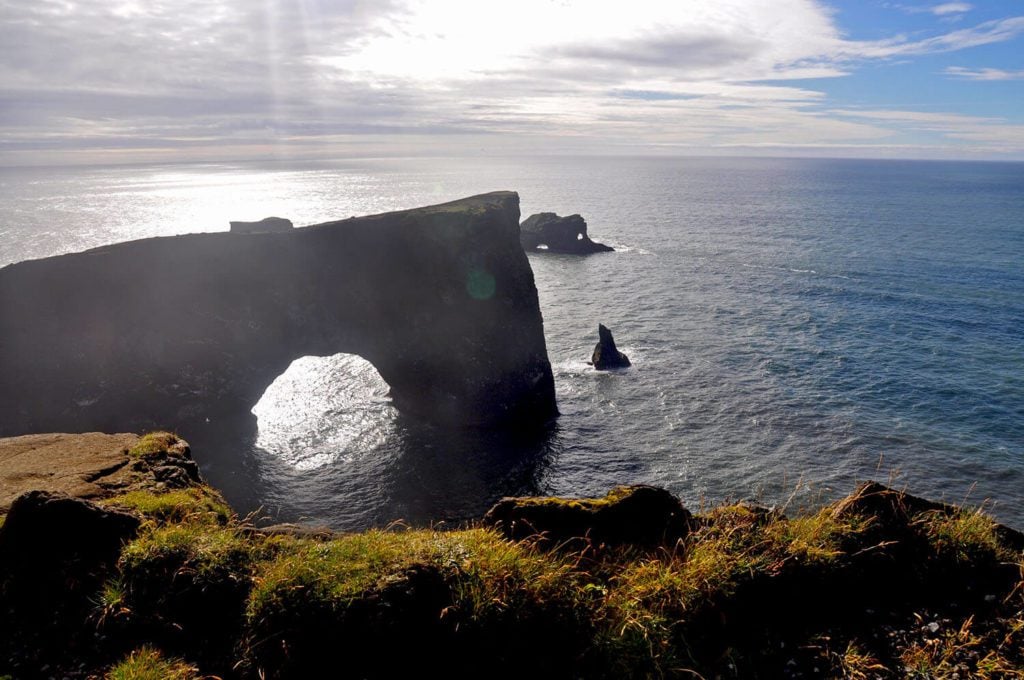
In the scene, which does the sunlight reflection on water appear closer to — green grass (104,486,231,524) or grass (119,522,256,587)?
green grass (104,486,231,524)

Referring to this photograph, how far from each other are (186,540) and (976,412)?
188 ft

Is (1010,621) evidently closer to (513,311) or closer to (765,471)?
(765,471)

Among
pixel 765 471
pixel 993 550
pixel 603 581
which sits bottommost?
pixel 765 471

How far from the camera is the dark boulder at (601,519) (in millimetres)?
9766

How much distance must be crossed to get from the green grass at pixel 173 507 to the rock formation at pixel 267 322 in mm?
37861

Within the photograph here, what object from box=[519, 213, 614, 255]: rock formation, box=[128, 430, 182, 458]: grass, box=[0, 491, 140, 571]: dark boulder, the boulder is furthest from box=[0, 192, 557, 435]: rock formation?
box=[519, 213, 614, 255]: rock formation

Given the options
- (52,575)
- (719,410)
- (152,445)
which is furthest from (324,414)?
(52,575)

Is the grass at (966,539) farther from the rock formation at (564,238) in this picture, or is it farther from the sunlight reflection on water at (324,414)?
the rock formation at (564,238)

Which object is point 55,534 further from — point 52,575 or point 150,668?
point 150,668

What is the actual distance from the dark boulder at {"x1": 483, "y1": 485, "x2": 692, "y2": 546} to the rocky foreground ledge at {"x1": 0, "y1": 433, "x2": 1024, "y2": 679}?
4 centimetres

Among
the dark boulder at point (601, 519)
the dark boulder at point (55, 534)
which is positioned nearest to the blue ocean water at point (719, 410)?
the dark boulder at point (601, 519)

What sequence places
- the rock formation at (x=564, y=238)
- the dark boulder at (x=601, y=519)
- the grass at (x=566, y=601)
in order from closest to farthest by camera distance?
1. the grass at (x=566, y=601)
2. the dark boulder at (x=601, y=519)
3. the rock formation at (x=564, y=238)

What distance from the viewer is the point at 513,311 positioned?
177 feet

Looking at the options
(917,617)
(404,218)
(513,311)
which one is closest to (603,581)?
(917,617)
